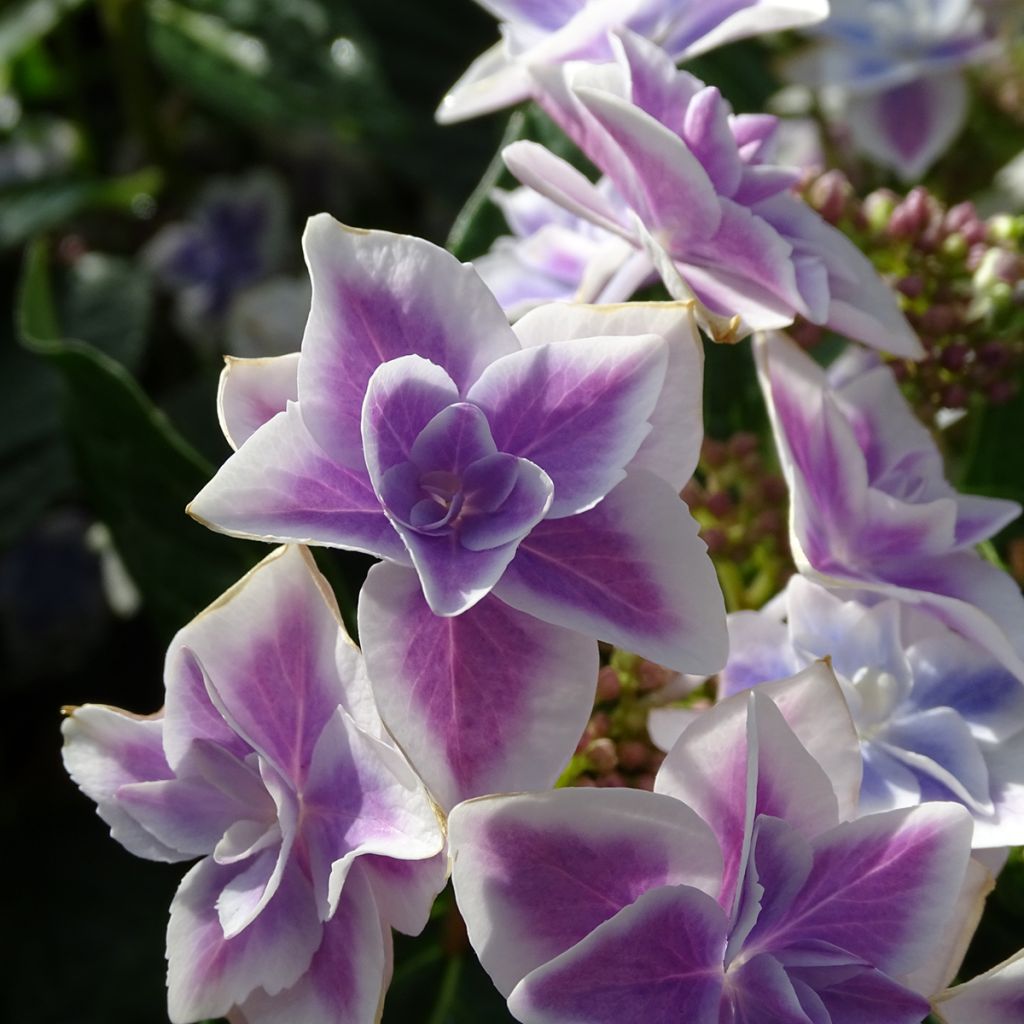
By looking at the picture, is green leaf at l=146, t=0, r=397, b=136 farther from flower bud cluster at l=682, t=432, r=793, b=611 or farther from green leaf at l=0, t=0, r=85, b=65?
flower bud cluster at l=682, t=432, r=793, b=611

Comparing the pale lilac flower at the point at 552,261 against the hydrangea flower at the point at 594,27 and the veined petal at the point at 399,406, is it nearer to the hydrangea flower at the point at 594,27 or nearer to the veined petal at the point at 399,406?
the hydrangea flower at the point at 594,27

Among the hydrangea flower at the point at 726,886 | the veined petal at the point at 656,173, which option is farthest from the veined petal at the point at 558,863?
the veined petal at the point at 656,173

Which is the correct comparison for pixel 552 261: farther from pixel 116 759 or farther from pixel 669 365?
pixel 116 759

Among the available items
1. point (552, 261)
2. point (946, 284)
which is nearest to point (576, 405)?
point (552, 261)

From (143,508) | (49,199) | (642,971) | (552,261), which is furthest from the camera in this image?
(49,199)

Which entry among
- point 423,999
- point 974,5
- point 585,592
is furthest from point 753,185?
point 974,5

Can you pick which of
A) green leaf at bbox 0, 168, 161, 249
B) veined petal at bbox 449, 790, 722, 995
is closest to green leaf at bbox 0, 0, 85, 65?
green leaf at bbox 0, 168, 161, 249
